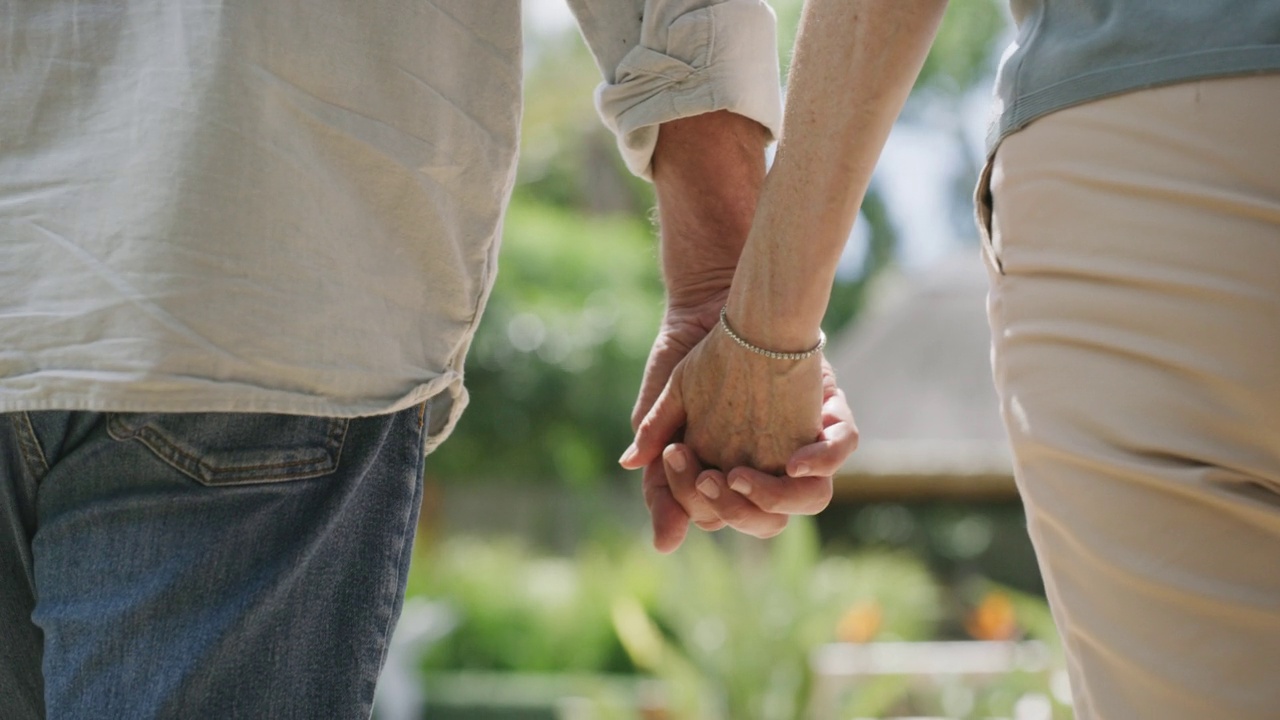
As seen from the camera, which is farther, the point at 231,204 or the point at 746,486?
the point at 746,486

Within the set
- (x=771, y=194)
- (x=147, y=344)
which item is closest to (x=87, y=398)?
(x=147, y=344)

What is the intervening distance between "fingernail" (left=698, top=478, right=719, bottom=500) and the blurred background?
411 mm

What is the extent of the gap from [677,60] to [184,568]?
36.0 inches

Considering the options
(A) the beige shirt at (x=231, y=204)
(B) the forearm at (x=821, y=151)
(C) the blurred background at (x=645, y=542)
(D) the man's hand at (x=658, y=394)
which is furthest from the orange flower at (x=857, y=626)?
(A) the beige shirt at (x=231, y=204)

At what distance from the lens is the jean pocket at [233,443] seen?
1165mm

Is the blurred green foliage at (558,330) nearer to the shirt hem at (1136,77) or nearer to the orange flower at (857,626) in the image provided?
the orange flower at (857,626)

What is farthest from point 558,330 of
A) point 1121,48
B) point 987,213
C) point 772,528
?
point 1121,48

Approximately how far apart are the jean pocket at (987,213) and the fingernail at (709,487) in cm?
60

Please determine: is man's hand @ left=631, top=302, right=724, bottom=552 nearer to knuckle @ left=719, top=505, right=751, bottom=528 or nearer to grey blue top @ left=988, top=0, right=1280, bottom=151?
knuckle @ left=719, top=505, right=751, bottom=528

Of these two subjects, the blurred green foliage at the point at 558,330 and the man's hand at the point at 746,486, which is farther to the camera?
the blurred green foliage at the point at 558,330

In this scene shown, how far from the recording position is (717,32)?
168 centimetres

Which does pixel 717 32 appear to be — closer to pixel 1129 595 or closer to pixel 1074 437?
pixel 1074 437

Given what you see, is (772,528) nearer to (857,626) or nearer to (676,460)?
(676,460)

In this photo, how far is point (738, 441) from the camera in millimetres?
1771
